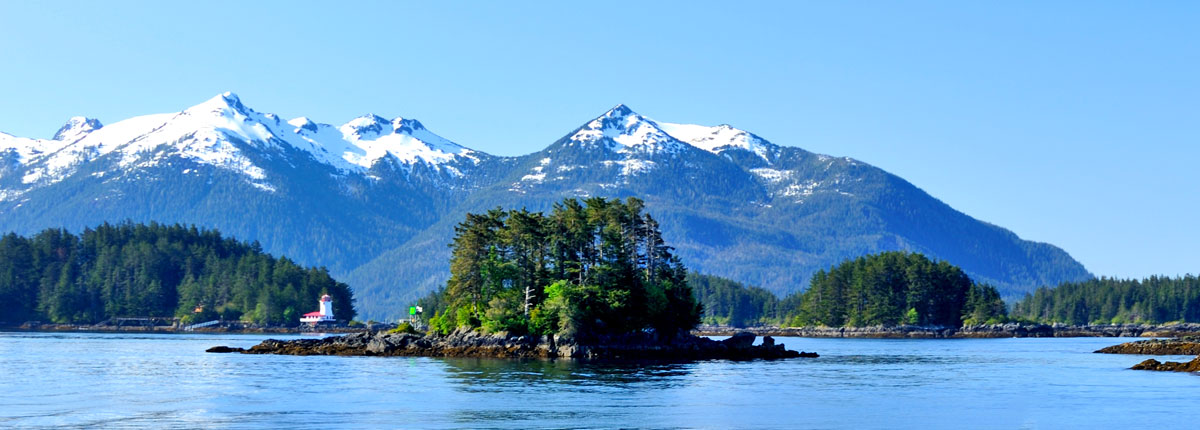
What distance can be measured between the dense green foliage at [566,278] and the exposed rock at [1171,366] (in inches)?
1685

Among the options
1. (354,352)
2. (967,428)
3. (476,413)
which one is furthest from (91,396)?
(354,352)

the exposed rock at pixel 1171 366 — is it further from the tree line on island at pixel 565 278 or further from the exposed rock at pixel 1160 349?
the tree line on island at pixel 565 278

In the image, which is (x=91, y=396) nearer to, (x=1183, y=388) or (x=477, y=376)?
(x=477, y=376)

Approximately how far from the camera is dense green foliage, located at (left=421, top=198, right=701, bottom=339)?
12438cm

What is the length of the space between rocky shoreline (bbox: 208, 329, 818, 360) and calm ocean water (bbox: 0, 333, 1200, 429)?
25.4 ft

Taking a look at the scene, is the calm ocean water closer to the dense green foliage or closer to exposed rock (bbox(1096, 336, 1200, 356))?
the dense green foliage

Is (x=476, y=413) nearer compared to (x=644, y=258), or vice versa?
(x=476, y=413)

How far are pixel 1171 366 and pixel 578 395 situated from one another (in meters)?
51.0

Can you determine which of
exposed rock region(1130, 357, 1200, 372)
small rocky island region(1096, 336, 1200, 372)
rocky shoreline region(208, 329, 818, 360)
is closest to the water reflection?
rocky shoreline region(208, 329, 818, 360)

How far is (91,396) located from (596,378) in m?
31.7

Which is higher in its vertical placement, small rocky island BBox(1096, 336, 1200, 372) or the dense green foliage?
the dense green foliage

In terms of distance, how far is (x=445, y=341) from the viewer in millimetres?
130375

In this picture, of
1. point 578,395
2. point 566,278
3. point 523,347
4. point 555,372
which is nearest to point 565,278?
point 566,278

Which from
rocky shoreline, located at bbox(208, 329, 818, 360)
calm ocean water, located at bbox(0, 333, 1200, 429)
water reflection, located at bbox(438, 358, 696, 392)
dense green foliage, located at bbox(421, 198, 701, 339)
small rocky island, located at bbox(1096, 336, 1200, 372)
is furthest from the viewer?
dense green foliage, located at bbox(421, 198, 701, 339)
